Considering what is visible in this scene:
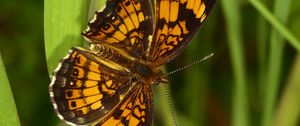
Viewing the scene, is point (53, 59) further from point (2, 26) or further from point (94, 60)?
point (2, 26)

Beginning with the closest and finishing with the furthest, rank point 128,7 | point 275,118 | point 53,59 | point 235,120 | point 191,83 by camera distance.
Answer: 1. point 53,59
2. point 128,7
3. point 235,120
4. point 275,118
5. point 191,83

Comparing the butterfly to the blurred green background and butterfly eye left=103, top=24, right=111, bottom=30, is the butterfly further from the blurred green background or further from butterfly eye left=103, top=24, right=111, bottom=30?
the blurred green background

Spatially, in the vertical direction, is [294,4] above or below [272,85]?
above

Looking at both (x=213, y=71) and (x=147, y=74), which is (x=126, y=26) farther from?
(x=213, y=71)

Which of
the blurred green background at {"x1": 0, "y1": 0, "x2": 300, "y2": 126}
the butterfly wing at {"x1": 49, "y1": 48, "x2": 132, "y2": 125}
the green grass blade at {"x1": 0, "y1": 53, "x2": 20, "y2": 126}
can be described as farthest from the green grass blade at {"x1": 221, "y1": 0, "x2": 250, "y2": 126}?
the green grass blade at {"x1": 0, "y1": 53, "x2": 20, "y2": 126}

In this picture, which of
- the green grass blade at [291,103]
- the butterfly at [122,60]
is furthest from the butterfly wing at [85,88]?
the green grass blade at [291,103]

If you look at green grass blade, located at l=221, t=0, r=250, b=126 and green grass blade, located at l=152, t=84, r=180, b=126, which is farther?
green grass blade, located at l=152, t=84, r=180, b=126

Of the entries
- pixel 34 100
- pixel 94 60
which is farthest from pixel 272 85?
pixel 34 100

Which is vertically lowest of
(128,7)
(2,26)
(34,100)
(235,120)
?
(235,120)
